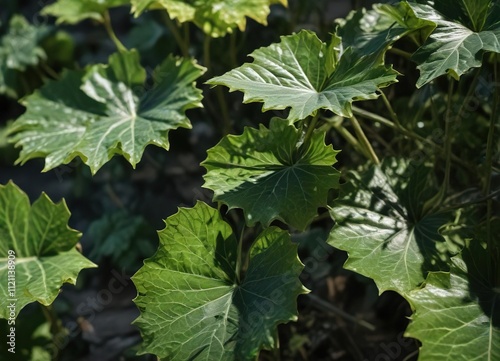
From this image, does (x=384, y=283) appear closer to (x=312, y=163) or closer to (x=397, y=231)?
(x=397, y=231)

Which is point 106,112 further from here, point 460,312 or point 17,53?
point 460,312

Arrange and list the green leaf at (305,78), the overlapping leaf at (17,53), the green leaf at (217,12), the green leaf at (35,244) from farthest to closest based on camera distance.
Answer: the overlapping leaf at (17,53)
the green leaf at (217,12)
the green leaf at (35,244)
the green leaf at (305,78)

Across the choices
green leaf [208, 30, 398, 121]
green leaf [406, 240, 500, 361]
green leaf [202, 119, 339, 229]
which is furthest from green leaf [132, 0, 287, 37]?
green leaf [406, 240, 500, 361]

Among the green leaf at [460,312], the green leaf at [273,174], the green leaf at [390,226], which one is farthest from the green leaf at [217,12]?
the green leaf at [460,312]

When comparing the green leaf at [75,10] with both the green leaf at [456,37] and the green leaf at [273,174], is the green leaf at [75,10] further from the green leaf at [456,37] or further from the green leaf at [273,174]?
the green leaf at [456,37]

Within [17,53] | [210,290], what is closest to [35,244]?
[210,290]

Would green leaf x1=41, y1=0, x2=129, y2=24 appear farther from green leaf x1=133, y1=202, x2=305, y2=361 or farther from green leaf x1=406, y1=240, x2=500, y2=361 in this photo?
green leaf x1=406, y1=240, x2=500, y2=361

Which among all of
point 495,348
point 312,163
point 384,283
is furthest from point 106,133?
point 495,348
